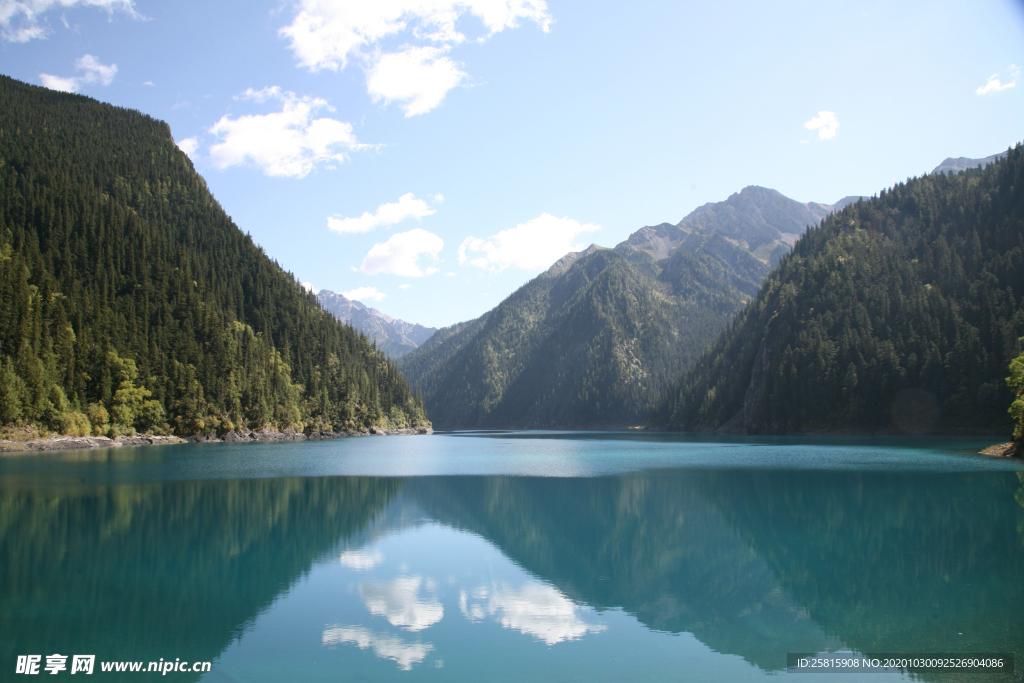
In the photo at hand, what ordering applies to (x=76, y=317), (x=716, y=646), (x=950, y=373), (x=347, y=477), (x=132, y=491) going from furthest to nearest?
(x=950, y=373) < (x=76, y=317) < (x=347, y=477) < (x=132, y=491) < (x=716, y=646)

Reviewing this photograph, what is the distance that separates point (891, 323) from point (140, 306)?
14316 centimetres

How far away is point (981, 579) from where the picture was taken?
1972 centimetres

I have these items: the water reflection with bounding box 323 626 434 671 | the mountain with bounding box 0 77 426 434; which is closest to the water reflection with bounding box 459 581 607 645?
the water reflection with bounding box 323 626 434 671

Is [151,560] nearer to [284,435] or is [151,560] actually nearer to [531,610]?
[531,610]

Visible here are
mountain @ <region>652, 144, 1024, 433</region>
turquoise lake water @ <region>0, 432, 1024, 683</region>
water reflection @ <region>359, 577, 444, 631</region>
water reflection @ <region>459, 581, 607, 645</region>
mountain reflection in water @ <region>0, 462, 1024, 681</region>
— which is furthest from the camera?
mountain @ <region>652, 144, 1024, 433</region>

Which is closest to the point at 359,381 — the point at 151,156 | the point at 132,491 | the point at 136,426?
the point at 136,426

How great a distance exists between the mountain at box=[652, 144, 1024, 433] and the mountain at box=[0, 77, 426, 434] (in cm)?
9477

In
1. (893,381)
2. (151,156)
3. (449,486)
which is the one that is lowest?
(449,486)

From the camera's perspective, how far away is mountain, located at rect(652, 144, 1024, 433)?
11019 centimetres

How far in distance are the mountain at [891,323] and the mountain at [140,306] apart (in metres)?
94.8

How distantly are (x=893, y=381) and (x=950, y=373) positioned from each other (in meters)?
9.13

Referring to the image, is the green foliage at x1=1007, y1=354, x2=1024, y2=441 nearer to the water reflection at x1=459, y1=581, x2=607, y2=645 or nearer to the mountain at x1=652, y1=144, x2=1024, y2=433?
the mountain at x1=652, y1=144, x2=1024, y2=433

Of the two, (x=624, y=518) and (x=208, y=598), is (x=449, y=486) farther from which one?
(x=208, y=598)

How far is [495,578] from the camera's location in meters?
21.0
